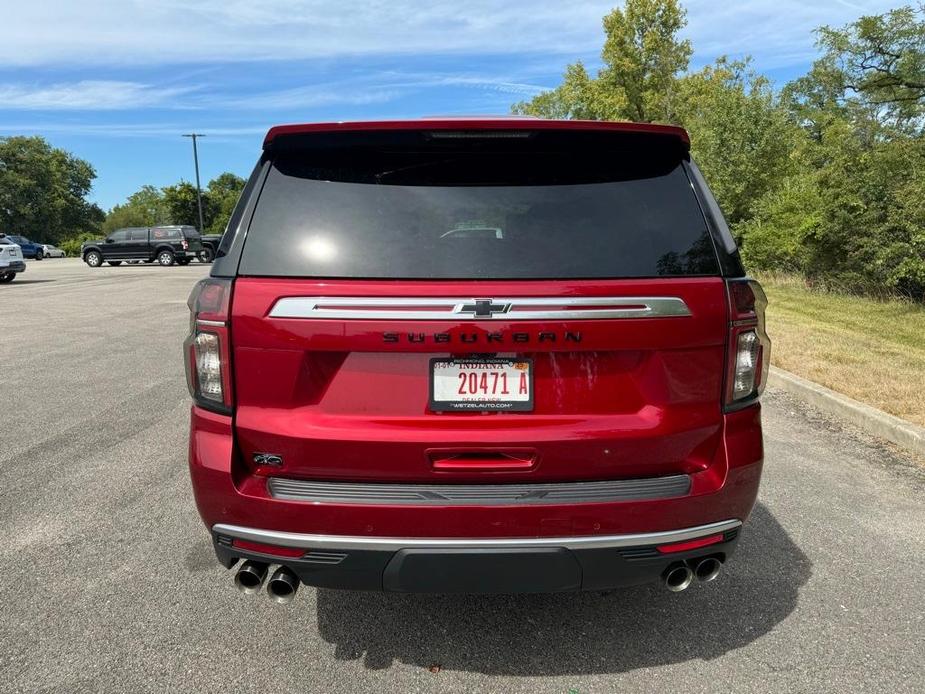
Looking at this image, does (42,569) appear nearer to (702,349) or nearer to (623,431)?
(623,431)

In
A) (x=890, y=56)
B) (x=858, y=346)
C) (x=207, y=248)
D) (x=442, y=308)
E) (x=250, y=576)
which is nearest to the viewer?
(x=442, y=308)

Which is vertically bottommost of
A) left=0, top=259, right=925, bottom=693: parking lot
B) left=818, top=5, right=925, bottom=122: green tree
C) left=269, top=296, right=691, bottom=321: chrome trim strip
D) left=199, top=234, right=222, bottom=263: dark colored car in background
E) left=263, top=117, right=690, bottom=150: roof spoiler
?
left=199, top=234, right=222, bottom=263: dark colored car in background

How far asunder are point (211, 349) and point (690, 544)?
5.75 ft

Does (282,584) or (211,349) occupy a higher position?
(211,349)

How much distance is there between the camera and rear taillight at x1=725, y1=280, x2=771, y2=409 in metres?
2.32

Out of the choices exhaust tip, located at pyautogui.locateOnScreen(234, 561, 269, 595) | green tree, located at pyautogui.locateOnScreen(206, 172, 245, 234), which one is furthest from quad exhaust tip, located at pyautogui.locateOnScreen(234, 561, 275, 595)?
green tree, located at pyautogui.locateOnScreen(206, 172, 245, 234)

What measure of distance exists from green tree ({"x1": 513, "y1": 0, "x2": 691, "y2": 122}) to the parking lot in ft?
115

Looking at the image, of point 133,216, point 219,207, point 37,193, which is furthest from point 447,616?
point 133,216

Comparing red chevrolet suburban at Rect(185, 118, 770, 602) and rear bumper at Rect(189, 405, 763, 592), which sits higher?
red chevrolet suburban at Rect(185, 118, 770, 602)

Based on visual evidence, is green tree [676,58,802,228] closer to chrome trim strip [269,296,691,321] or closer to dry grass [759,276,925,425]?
dry grass [759,276,925,425]

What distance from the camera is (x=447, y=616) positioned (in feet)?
9.46

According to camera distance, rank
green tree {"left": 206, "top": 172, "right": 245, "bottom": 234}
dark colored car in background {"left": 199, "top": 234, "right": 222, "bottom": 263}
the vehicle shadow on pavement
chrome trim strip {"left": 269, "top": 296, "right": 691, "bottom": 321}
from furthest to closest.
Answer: green tree {"left": 206, "top": 172, "right": 245, "bottom": 234}
dark colored car in background {"left": 199, "top": 234, "right": 222, "bottom": 263}
the vehicle shadow on pavement
chrome trim strip {"left": 269, "top": 296, "right": 691, "bottom": 321}

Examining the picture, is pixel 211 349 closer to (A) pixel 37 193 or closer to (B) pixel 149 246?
(B) pixel 149 246

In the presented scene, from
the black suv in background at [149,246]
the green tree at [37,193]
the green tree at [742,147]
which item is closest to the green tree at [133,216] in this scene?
the green tree at [37,193]
